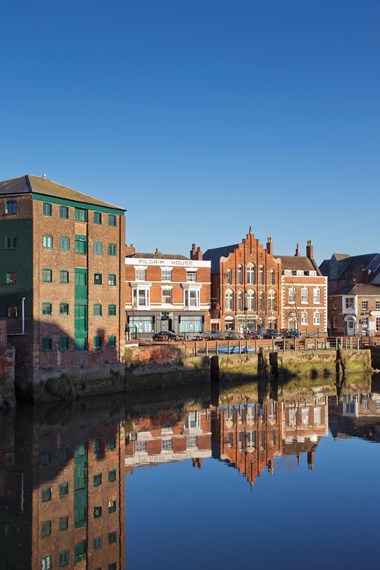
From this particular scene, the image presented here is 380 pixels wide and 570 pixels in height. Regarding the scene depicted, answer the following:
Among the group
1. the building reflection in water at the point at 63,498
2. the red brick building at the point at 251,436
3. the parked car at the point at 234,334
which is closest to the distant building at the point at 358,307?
the parked car at the point at 234,334

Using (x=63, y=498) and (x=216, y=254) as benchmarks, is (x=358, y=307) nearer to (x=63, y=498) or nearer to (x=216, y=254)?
(x=216, y=254)

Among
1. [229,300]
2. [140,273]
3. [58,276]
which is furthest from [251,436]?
[229,300]

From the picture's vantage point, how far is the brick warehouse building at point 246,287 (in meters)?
77.3

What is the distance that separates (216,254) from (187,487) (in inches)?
2306

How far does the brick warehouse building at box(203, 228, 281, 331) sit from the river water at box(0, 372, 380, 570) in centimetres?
3336

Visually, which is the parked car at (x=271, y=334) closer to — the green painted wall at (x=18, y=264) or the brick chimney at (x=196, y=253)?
the brick chimney at (x=196, y=253)

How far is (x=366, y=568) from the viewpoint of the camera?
17.4m

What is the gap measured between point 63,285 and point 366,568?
1270 inches

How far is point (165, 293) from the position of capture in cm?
7219

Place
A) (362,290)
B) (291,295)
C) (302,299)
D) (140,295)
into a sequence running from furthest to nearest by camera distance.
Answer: (362,290), (302,299), (291,295), (140,295)

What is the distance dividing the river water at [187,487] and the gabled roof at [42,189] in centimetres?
1420

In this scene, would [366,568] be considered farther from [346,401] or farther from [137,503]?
[346,401]

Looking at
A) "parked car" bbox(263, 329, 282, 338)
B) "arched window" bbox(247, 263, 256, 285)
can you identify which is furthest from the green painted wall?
"arched window" bbox(247, 263, 256, 285)

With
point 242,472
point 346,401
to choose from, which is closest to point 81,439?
point 242,472
